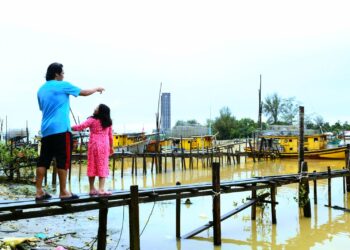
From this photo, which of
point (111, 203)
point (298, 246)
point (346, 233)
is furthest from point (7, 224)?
point (346, 233)

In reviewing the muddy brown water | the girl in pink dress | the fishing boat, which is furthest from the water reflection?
the fishing boat

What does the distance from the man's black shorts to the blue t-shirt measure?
0.07m

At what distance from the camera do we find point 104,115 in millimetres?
6047

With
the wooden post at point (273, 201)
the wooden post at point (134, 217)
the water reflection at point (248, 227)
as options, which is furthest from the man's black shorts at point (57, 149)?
the wooden post at point (273, 201)

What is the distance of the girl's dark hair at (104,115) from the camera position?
6.04 m

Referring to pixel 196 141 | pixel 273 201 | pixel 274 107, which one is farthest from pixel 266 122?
pixel 273 201

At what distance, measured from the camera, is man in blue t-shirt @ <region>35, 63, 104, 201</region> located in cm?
511

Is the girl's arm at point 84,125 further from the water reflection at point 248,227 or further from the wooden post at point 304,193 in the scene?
the wooden post at point 304,193

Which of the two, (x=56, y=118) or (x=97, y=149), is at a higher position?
(x=56, y=118)

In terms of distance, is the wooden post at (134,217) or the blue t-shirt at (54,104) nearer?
the blue t-shirt at (54,104)

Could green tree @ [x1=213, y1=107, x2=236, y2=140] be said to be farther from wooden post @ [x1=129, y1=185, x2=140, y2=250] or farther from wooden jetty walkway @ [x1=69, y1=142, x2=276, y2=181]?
wooden post @ [x1=129, y1=185, x2=140, y2=250]

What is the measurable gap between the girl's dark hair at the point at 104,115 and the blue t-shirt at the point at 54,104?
2.84ft

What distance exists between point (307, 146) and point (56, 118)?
32578 millimetres

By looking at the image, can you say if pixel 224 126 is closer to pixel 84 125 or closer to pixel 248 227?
pixel 248 227
